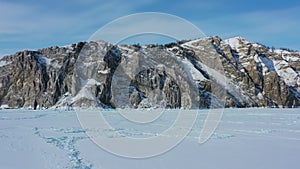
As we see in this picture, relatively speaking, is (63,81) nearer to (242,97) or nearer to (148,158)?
(242,97)

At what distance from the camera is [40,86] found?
97062 millimetres

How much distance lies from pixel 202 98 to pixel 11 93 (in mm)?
58414

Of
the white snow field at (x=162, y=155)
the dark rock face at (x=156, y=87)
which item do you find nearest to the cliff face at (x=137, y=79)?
the dark rock face at (x=156, y=87)

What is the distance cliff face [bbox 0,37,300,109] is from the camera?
92625 mm

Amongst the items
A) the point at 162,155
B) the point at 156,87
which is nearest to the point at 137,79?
the point at 156,87

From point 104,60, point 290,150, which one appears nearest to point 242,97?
point 104,60

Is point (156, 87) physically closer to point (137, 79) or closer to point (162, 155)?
point (137, 79)

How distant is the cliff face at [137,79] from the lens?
92.6 meters

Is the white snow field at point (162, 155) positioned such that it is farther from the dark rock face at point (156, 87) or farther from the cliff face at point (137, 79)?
the dark rock face at point (156, 87)

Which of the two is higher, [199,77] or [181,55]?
[181,55]

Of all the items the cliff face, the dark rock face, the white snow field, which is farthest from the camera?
the cliff face

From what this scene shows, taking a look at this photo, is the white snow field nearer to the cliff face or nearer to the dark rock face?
the cliff face

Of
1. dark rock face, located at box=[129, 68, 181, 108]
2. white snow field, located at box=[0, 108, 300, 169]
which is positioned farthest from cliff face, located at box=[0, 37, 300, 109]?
white snow field, located at box=[0, 108, 300, 169]

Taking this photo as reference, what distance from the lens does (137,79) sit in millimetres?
93812
